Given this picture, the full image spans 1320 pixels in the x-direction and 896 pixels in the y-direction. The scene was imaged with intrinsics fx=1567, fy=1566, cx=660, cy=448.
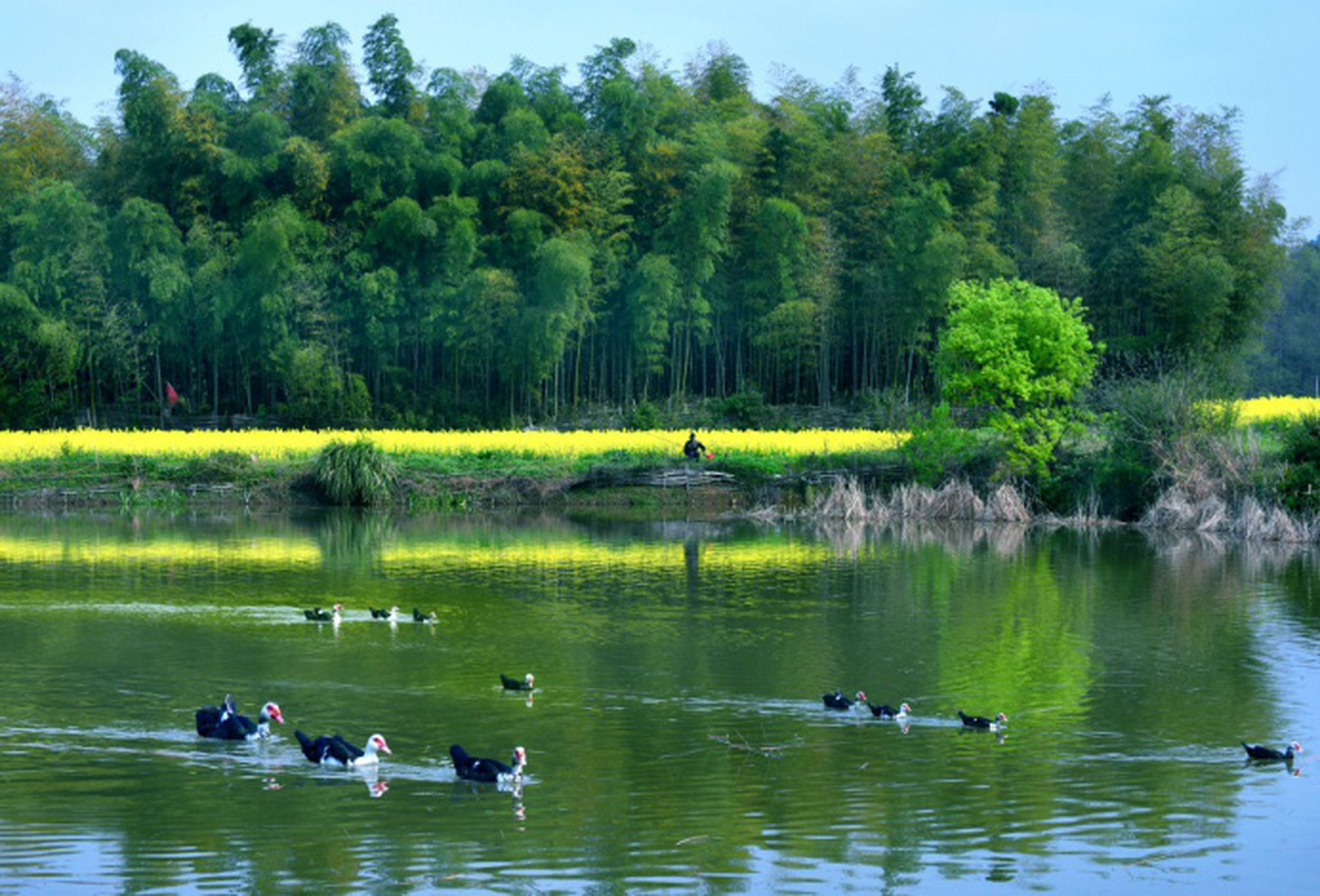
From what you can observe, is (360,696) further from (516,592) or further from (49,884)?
(516,592)

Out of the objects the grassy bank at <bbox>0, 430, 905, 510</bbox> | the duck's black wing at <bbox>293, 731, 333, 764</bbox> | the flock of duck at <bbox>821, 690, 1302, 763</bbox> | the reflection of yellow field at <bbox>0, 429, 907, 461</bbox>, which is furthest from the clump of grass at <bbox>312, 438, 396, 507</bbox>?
the duck's black wing at <bbox>293, 731, 333, 764</bbox>

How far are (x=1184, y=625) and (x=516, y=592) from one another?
8.88 m

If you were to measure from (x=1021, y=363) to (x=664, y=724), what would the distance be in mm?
22263

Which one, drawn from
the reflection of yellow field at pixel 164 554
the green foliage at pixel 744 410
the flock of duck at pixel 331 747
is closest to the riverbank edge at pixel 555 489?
the reflection of yellow field at pixel 164 554

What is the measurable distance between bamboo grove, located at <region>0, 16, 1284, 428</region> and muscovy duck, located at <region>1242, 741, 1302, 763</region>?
3167 cm

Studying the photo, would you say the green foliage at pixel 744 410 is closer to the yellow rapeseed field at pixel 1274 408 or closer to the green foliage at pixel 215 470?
the yellow rapeseed field at pixel 1274 408

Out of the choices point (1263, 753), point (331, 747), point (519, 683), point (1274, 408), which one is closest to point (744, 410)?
point (1274, 408)

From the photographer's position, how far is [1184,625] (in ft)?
63.4

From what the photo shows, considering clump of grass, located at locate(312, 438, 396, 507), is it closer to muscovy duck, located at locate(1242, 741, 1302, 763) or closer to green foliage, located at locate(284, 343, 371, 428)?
green foliage, located at locate(284, 343, 371, 428)

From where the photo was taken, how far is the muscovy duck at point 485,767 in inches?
438

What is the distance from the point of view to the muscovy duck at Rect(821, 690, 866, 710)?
45.2 ft

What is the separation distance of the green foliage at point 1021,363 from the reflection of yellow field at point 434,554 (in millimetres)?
7262

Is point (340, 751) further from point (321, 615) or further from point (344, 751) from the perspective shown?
point (321, 615)

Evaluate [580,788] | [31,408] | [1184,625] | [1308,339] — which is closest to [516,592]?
[1184,625]
